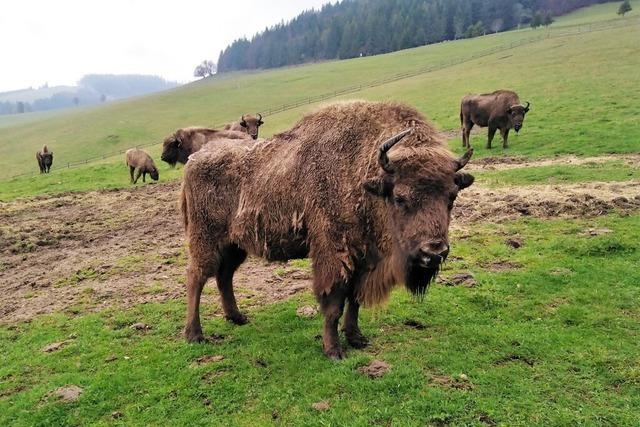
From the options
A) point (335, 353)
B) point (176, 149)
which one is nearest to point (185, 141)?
point (176, 149)

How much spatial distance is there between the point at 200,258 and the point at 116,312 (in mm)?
2136

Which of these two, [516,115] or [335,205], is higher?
[516,115]

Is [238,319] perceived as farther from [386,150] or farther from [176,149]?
[176,149]

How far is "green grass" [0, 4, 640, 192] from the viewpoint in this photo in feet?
68.6

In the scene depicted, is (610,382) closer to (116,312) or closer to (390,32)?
(116,312)

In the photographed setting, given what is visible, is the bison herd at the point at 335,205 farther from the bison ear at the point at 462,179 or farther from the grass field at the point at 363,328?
the grass field at the point at 363,328

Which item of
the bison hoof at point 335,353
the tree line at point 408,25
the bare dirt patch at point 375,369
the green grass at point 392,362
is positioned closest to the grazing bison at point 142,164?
the green grass at point 392,362

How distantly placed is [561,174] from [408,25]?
107427 millimetres

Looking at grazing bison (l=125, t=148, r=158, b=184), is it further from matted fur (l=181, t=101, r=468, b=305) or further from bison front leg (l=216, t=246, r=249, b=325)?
matted fur (l=181, t=101, r=468, b=305)

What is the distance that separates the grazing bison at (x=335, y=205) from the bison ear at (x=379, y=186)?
11 millimetres

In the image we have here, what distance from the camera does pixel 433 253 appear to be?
447 cm

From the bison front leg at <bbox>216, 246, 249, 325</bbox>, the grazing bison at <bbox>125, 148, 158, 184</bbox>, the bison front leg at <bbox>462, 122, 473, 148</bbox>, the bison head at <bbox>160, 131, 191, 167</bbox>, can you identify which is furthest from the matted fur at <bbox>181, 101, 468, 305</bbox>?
the grazing bison at <bbox>125, 148, 158, 184</bbox>

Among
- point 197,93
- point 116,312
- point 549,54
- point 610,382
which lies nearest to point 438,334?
point 610,382

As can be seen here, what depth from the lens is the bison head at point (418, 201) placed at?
459 centimetres
